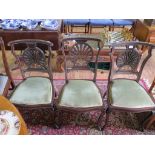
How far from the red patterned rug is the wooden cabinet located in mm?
1410

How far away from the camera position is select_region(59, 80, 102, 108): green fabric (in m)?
→ 1.63

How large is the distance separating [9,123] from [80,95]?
0.69 m

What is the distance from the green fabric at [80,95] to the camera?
64.2 inches

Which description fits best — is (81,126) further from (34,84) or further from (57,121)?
(34,84)

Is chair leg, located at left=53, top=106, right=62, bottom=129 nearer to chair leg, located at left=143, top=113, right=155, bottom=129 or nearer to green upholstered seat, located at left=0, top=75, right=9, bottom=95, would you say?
green upholstered seat, located at left=0, top=75, right=9, bottom=95

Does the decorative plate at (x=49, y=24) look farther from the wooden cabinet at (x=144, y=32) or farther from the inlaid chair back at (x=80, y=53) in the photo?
the wooden cabinet at (x=144, y=32)

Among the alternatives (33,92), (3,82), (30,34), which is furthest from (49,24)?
(33,92)

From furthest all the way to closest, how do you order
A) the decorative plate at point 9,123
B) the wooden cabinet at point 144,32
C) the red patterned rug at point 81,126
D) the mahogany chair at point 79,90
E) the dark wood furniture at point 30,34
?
the wooden cabinet at point 144,32, the dark wood furniture at point 30,34, the red patterned rug at point 81,126, the mahogany chair at point 79,90, the decorative plate at point 9,123

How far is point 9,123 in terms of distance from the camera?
45.3 inches

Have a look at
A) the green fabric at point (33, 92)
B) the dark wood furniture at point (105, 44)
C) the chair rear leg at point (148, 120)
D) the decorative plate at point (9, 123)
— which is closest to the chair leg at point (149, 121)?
the chair rear leg at point (148, 120)

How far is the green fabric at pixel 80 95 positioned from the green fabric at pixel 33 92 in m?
0.14

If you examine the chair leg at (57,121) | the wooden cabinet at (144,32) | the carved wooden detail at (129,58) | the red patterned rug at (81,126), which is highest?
the carved wooden detail at (129,58)
